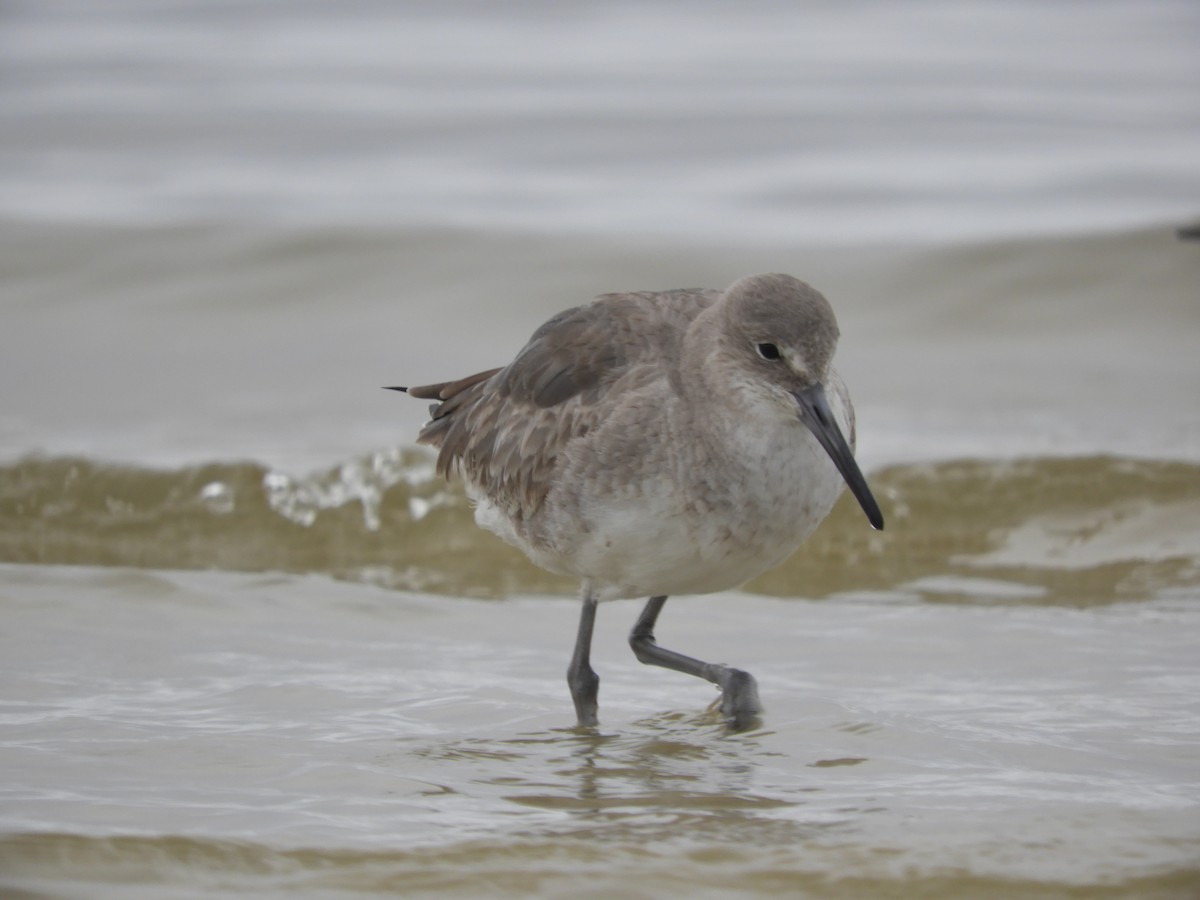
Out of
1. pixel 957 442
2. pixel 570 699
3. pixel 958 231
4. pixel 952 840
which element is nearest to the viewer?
pixel 952 840

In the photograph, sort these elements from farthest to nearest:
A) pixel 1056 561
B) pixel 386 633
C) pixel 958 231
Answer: pixel 958 231 → pixel 1056 561 → pixel 386 633

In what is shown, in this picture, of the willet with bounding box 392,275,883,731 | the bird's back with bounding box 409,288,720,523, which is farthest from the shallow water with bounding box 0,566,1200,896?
the bird's back with bounding box 409,288,720,523

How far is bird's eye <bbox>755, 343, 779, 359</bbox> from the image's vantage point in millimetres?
5086

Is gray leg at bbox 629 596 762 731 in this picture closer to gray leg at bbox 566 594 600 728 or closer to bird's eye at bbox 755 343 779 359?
gray leg at bbox 566 594 600 728

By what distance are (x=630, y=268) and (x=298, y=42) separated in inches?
471

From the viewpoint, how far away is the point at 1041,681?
6129mm

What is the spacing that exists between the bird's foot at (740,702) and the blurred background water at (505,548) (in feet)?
0.45

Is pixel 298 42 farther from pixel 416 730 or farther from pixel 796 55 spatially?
pixel 416 730

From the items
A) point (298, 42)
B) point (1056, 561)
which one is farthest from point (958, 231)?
point (298, 42)

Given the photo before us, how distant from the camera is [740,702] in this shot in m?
5.61

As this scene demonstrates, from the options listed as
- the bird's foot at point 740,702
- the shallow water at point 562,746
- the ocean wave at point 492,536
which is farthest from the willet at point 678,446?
the ocean wave at point 492,536

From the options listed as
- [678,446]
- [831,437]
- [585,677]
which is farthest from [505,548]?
[831,437]

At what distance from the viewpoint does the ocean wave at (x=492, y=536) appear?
7973 millimetres

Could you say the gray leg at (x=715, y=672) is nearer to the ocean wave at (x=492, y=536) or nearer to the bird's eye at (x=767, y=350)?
the bird's eye at (x=767, y=350)
